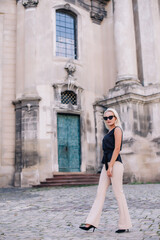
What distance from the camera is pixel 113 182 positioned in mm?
4441

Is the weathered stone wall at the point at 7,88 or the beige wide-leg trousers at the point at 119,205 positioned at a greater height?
the weathered stone wall at the point at 7,88

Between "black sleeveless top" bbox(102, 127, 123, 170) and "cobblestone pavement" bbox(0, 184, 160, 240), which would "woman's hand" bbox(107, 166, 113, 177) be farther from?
"cobblestone pavement" bbox(0, 184, 160, 240)

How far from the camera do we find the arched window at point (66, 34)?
17.3m

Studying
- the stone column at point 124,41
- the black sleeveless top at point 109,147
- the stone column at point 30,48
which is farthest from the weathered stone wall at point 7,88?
the black sleeveless top at point 109,147

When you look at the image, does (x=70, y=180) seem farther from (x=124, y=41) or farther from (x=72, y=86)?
(x=124, y=41)

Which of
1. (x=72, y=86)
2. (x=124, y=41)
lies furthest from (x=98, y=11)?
(x=72, y=86)

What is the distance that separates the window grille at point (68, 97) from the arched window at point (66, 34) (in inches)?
89.1

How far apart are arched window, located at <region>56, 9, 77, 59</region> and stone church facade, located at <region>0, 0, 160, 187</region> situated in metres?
0.06

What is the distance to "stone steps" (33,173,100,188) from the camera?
1391 cm

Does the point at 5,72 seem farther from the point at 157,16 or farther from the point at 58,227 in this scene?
the point at 58,227

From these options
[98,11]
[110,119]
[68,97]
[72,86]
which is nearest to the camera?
[110,119]

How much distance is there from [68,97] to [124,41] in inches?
170

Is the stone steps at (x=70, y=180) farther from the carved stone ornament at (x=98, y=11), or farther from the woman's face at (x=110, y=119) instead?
the woman's face at (x=110, y=119)

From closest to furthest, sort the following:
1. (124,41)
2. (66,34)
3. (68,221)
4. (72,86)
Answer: (68,221) < (72,86) < (124,41) < (66,34)
